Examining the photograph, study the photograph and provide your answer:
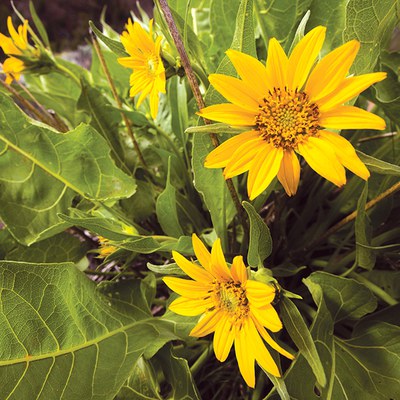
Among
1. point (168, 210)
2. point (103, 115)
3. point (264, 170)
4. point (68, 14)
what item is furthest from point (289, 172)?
point (68, 14)

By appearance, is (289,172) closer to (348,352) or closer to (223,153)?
(223,153)

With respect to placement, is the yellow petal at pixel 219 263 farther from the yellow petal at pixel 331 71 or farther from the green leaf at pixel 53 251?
the green leaf at pixel 53 251

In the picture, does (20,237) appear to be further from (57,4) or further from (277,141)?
(57,4)

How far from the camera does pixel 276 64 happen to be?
0.23 metres

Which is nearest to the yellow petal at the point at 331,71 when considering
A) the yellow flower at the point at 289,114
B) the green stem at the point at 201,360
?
the yellow flower at the point at 289,114

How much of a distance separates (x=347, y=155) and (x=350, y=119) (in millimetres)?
18

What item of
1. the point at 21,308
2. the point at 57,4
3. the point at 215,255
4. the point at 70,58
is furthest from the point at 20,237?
the point at 57,4

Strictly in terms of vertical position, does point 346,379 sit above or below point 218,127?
below

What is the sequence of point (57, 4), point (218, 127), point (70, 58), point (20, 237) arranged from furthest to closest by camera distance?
1. point (57, 4)
2. point (70, 58)
3. point (20, 237)
4. point (218, 127)

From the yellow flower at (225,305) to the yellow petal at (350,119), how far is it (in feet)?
0.26

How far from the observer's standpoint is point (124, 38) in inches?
11.4

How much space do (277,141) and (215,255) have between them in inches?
2.6

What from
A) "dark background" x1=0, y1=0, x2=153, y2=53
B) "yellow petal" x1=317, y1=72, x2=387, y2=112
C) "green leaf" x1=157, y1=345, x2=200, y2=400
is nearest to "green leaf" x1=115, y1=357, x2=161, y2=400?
"green leaf" x1=157, y1=345, x2=200, y2=400

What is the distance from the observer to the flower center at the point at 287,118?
0.78 feet
